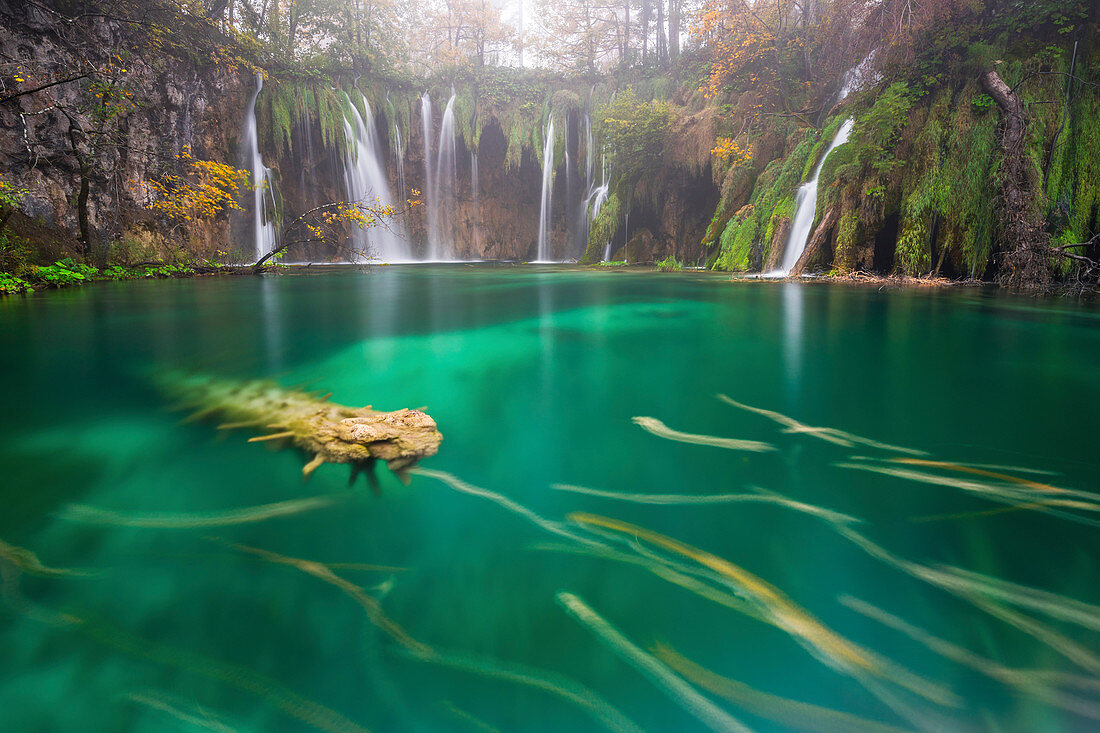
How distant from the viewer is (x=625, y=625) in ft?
3.90

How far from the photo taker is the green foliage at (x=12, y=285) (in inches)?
291

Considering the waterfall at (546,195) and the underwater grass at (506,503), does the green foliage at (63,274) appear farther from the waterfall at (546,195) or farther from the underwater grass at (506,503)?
the waterfall at (546,195)

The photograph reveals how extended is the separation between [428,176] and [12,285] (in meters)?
17.7

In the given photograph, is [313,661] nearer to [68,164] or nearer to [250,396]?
[250,396]

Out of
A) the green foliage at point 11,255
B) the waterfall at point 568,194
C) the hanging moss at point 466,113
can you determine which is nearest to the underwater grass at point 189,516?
the green foliage at point 11,255

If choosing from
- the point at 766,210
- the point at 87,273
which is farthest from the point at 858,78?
the point at 87,273

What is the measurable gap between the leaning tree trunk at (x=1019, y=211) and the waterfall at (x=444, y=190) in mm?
20315

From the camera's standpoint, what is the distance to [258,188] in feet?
59.1

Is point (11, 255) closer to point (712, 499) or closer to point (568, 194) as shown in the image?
point (712, 499)

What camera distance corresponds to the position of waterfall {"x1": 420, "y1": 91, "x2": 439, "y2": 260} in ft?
73.8

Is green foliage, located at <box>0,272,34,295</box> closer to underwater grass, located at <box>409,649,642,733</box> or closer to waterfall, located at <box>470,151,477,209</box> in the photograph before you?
underwater grass, located at <box>409,649,642,733</box>

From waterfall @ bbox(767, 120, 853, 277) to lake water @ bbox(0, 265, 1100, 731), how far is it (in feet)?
26.3

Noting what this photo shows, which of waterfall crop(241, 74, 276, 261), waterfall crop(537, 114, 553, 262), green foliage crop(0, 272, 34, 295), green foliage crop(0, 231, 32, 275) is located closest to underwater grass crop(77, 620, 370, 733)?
green foliage crop(0, 272, 34, 295)

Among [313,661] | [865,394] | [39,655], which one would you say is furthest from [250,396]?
[865,394]
